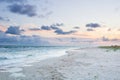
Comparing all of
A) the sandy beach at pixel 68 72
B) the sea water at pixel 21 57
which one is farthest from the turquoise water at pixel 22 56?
the sandy beach at pixel 68 72

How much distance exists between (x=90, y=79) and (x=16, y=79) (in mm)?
4308

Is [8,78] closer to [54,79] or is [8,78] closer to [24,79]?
[24,79]

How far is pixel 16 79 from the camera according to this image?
39.7 feet

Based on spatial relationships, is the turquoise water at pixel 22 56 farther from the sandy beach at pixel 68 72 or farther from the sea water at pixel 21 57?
the sandy beach at pixel 68 72

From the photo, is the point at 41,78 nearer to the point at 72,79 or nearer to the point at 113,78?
the point at 72,79

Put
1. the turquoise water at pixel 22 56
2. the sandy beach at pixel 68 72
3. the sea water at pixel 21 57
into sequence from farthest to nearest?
1. the turquoise water at pixel 22 56
2. the sea water at pixel 21 57
3. the sandy beach at pixel 68 72

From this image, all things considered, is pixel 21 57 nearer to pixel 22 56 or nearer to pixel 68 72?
pixel 22 56

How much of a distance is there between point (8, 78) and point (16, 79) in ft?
2.55

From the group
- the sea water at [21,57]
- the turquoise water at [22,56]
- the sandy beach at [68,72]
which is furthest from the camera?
the turquoise water at [22,56]

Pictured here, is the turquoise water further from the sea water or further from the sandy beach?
the sandy beach

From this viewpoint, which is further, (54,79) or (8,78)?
(8,78)

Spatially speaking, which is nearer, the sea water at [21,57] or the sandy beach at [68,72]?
the sandy beach at [68,72]

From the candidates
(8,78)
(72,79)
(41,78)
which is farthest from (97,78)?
(8,78)

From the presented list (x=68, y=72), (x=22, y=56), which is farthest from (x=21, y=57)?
(x=68, y=72)
